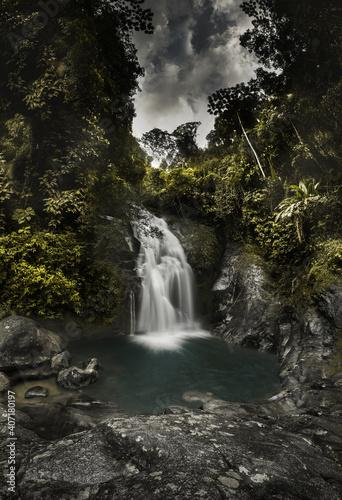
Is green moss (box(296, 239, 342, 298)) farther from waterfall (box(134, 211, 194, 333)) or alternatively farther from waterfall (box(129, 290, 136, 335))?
waterfall (box(129, 290, 136, 335))

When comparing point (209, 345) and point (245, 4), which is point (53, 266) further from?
point (245, 4)

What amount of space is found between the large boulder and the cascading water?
4.25 m

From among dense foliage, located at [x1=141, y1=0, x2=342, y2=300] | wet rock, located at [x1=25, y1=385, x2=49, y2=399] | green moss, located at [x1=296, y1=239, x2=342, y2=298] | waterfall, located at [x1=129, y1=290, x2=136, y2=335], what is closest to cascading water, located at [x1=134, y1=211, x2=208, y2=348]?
waterfall, located at [x1=129, y1=290, x2=136, y2=335]

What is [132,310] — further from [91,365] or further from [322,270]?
[322,270]

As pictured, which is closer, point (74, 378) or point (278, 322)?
point (74, 378)

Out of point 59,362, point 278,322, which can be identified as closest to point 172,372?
point 59,362

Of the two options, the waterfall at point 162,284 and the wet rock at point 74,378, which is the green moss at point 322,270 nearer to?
the waterfall at point 162,284

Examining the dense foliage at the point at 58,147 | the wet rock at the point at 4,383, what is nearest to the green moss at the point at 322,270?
the dense foliage at the point at 58,147

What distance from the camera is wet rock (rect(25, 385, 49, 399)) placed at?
4887mm

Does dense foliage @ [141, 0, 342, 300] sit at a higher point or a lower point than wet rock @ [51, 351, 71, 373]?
higher

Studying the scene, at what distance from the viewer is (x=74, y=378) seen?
18.1ft

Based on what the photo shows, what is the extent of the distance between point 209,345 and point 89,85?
1149 cm

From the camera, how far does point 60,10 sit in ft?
31.8

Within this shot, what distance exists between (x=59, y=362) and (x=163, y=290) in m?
6.86
